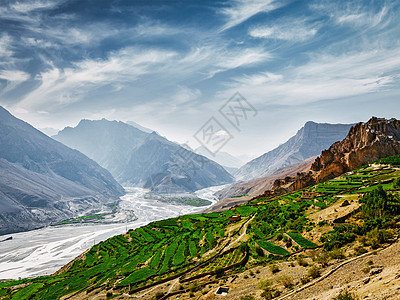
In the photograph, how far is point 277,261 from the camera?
80.8 ft

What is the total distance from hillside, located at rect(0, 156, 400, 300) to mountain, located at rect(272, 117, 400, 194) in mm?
21870

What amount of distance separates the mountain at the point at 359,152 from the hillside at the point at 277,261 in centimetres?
2187

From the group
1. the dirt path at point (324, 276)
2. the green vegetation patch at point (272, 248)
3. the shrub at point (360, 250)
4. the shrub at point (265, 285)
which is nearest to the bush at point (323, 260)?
the dirt path at point (324, 276)

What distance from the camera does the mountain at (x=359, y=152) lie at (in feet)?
232

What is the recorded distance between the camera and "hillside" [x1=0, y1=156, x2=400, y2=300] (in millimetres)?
16609

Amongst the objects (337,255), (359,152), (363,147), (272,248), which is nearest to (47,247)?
(272,248)

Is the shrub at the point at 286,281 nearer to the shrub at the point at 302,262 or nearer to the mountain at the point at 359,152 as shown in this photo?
the shrub at the point at 302,262

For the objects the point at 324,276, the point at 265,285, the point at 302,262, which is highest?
the point at 324,276

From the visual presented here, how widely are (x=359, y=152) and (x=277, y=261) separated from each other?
63356 millimetres

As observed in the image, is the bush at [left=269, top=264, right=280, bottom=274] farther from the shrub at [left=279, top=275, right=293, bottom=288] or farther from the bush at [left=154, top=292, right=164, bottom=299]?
the bush at [left=154, top=292, right=164, bottom=299]

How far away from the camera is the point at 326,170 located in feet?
234

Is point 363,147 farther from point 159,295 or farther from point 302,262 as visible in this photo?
point 159,295

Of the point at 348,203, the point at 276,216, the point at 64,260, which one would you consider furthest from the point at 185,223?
the point at 64,260

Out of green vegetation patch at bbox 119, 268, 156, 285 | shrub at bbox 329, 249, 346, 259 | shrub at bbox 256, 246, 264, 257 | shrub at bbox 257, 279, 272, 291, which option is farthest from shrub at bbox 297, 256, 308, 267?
green vegetation patch at bbox 119, 268, 156, 285
